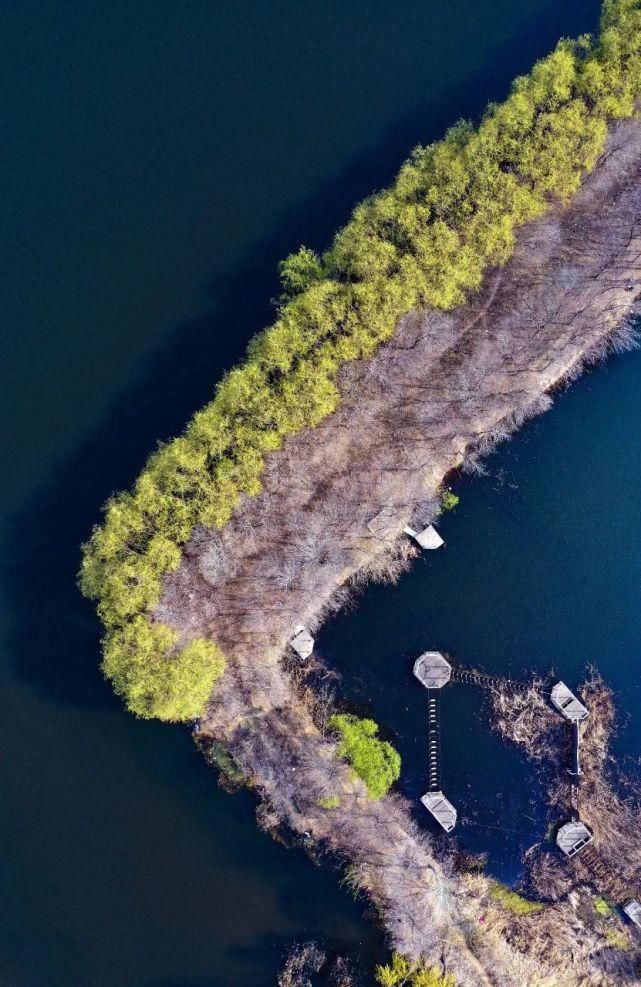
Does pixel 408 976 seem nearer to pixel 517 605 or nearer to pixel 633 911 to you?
pixel 633 911

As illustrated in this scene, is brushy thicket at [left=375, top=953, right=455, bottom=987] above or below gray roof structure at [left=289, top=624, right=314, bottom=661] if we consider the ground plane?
below

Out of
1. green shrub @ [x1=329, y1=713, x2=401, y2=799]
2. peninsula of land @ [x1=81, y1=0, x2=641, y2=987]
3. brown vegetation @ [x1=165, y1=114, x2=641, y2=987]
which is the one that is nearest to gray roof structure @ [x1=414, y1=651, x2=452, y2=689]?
green shrub @ [x1=329, y1=713, x2=401, y2=799]

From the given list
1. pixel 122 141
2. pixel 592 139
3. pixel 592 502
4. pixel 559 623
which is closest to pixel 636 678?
pixel 559 623

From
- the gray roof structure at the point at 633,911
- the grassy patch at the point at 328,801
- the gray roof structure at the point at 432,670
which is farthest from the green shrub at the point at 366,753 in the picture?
the gray roof structure at the point at 633,911

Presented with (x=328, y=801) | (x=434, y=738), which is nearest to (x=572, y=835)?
(x=434, y=738)

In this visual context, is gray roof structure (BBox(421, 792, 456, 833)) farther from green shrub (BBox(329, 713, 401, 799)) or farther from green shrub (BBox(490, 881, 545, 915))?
green shrub (BBox(490, 881, 545, 915))
